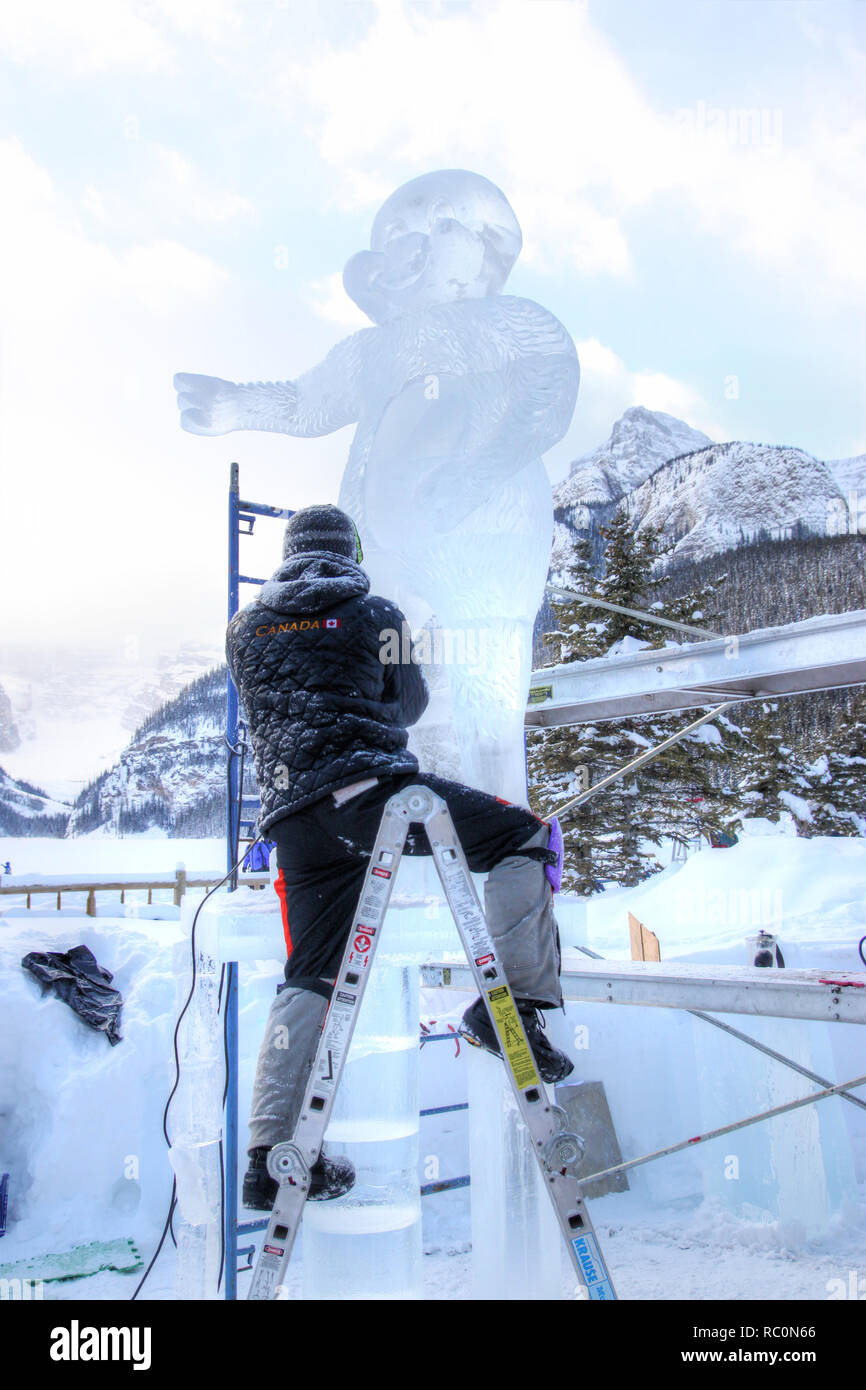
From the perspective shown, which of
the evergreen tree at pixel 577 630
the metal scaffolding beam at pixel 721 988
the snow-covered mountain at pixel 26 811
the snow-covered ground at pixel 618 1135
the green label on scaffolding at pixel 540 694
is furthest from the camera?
the snow-covered mountain at pixel 26 811

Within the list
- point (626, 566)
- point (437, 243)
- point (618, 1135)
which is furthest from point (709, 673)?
point (626, 566)

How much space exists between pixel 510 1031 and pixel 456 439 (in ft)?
6.48

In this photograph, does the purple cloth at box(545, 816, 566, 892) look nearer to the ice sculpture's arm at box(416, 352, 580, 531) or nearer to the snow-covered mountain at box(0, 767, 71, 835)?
the ice sculpture's arm at box(416, 352, 580, 531)

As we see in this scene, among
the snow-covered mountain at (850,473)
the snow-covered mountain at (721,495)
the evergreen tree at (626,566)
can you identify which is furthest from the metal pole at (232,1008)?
the snow-covered mountain at (850,473)

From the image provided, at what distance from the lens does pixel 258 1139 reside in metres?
1.88

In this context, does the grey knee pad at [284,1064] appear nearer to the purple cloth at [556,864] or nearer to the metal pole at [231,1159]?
the purple cloth at [556,864]

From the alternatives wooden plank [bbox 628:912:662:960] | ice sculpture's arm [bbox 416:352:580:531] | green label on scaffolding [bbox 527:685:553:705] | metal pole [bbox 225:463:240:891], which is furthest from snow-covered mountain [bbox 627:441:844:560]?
ice sculpture's arm [bbox 416:352:580:531]

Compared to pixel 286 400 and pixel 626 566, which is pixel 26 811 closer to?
pixel 626 566

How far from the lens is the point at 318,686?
2.14 m

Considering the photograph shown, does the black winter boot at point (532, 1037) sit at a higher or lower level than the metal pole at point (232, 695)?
lower

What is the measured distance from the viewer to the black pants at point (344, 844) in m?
2.04

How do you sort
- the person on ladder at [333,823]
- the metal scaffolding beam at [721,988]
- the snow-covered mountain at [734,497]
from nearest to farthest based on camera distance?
the person on ladder at [333,823] < the metal scaffolding beam at [721,988] < the snow-covered mountain at [734,497]

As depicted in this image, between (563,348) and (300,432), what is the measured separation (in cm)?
→ 103
